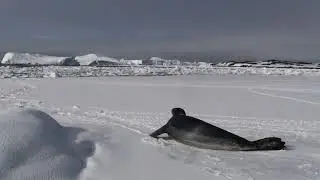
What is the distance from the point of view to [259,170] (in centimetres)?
662

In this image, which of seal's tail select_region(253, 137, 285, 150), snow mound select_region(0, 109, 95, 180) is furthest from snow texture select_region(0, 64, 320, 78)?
seal's tail select_region(253, 137, 285, 150)

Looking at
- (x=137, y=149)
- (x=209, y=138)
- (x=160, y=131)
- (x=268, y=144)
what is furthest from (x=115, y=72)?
(x=268, y=144)


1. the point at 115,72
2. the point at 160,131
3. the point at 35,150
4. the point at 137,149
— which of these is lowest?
the point at 115,72

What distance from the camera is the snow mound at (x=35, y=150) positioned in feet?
17.5

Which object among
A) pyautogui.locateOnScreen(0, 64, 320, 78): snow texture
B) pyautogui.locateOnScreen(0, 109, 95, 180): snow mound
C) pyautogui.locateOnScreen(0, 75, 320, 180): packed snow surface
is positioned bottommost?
pyautogui.locateOnScreen(0, 64, 320, 78): snow texture

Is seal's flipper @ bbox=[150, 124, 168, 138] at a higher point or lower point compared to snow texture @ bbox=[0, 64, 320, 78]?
higher

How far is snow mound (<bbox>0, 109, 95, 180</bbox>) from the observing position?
5.34 meters

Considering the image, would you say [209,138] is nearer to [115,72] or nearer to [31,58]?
[115,72]

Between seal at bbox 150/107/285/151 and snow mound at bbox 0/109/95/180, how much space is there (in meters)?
1.82

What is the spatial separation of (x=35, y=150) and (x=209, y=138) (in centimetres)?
342

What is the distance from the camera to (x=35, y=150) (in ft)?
19.5

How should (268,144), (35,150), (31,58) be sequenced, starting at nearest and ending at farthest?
(35,150) → (268,144) → (31,58)

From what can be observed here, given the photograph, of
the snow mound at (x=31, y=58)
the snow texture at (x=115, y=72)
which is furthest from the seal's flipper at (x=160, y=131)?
the snow mound at (x=31, y=58)

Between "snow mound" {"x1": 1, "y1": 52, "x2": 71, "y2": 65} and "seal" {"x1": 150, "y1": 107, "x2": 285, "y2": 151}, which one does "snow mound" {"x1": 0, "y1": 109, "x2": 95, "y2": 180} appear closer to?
"seal" {"x1": 150, "y1": 107, "x2": 285, "y2": 151}
